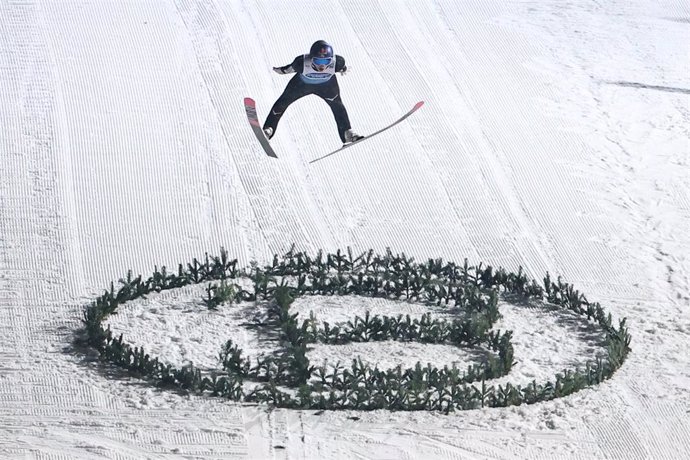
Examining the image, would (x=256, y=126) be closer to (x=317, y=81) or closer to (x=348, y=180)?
(x=317, y=81)

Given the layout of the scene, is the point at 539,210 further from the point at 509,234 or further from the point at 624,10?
the point at 624,10

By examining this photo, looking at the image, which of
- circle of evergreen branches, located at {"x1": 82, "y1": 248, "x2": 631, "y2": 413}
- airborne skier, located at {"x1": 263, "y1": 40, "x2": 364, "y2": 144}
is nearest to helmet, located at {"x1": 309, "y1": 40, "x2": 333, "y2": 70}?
airborne skier, located at {"x1": 263, "y1": 40, "x2": 364, "y2": 144}

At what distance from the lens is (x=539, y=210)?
16.2 metres

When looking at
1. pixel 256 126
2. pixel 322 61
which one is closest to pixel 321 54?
pixel 322 61

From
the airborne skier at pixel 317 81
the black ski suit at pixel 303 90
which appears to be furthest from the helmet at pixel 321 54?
the black ski suit at pixel 303 90

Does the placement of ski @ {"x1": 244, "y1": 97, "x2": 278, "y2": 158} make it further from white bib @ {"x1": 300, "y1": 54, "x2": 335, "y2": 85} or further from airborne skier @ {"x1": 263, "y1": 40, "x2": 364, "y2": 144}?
white bib @ {"x1": 300, "y1": 54, "x2": 335, "y2": 85}

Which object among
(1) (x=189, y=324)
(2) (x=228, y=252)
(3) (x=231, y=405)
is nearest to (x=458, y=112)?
(2) (x=228, y=252)

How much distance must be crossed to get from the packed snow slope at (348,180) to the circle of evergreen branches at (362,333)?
0.55 feet

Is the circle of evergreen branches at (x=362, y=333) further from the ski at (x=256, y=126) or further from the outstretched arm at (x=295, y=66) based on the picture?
the outstretched arm at (x=295, y=66)

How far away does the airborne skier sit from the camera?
1322 centimetres

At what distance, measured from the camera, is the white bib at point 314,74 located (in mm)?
13375

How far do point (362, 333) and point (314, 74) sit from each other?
8.23 ft

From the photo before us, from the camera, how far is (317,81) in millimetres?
13664

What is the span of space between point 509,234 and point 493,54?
15.3ft
